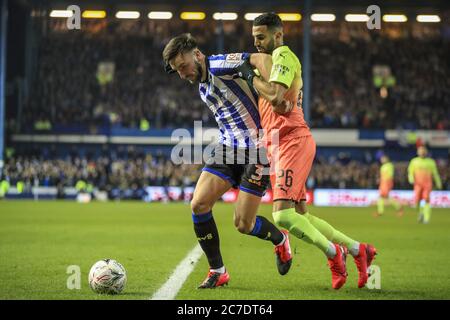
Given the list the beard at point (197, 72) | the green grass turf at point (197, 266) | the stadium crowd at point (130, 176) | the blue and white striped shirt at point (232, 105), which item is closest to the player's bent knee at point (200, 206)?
the blue and white striped shirt at point (232, 105)

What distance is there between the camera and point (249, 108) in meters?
6.89

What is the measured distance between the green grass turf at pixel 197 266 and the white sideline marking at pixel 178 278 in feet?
0.25

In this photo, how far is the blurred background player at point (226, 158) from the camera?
6775 millimetres

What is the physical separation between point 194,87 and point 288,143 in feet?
108

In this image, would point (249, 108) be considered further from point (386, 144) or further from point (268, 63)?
point (386, 144)

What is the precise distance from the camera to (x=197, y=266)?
28.6 feet

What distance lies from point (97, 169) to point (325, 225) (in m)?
27.4

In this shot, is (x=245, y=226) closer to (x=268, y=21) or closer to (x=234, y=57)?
(x=234, y=57)

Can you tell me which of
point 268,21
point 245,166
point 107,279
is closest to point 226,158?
point 245,166

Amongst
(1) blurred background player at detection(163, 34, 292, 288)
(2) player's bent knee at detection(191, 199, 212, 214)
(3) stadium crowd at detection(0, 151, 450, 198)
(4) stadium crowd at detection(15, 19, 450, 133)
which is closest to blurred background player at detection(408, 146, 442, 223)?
(3) stadium crowd at detection(0, 151, 450, 198)

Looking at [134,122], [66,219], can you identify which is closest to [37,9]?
[134,122]

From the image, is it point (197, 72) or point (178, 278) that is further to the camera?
point (178, 278)

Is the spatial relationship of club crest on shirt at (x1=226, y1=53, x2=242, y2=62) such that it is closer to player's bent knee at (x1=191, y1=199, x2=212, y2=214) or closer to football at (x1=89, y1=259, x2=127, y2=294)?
player's bent knee at (x1=191, y1=199, x2=212, y2=214)

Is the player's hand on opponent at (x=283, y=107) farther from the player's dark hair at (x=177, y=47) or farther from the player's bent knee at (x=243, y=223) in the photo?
the player's bent knee at (x=243, y=223)
